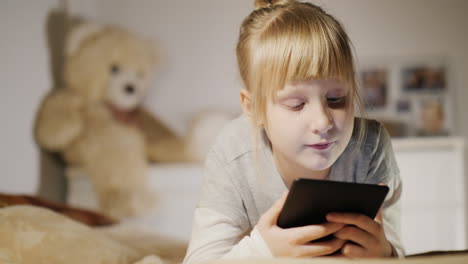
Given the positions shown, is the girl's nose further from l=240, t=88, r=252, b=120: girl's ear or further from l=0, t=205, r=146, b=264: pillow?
l=0, t=205, r=146, b=264: pillow

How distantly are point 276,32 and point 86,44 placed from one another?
4.19ft

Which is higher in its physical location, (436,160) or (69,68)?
(69,68)

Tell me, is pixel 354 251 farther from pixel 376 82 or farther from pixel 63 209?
pixel 376 82

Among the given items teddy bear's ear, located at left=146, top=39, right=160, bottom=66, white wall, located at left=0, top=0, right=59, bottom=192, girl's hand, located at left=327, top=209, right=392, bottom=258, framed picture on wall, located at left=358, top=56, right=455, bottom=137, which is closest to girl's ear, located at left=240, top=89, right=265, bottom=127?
girl's hand, located at left=327, top=209, right=392, bottom=258

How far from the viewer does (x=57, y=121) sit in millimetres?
1455

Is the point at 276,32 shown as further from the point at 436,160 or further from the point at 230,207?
the point at 436,160

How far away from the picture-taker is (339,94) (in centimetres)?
37

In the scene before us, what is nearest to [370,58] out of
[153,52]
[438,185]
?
[438,185]

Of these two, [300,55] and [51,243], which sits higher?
[300,55]

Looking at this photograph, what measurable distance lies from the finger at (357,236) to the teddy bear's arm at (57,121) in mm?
1216

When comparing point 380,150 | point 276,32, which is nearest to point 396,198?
point 380,150

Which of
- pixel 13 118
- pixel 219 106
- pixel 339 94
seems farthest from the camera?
pixel 219 106

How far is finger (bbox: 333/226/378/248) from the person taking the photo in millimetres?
382

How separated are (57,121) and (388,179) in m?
1.22
